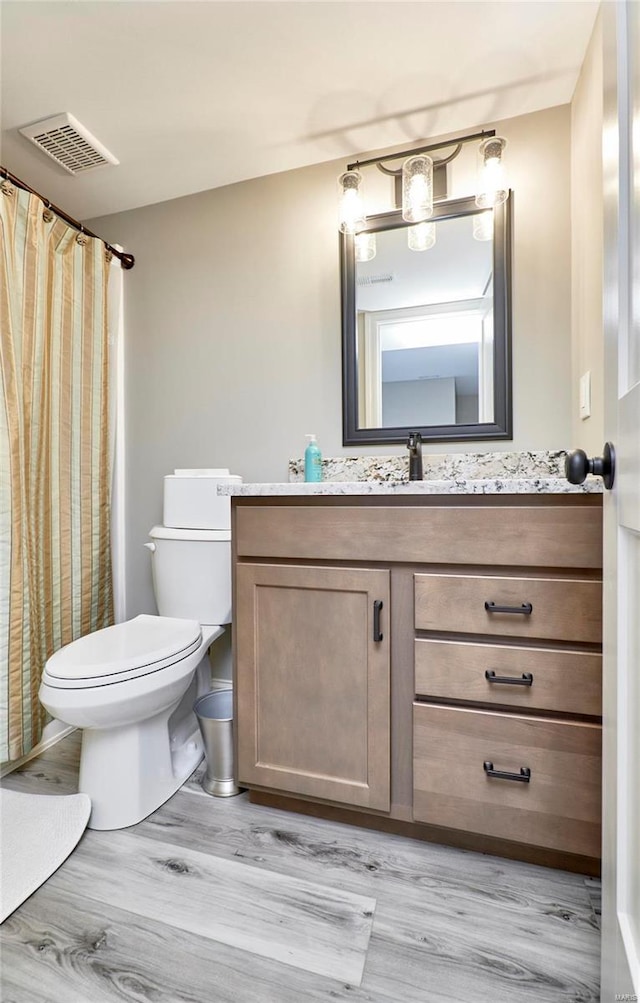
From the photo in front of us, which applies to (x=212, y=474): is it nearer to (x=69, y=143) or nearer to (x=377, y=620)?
(x=377, y=620)

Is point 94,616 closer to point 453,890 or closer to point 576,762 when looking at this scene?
point 453,890

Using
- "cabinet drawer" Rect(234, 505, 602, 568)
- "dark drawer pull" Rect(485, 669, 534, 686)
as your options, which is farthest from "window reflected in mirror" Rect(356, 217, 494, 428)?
"dark drawer pull" Rect(485, 669, 534, 686)

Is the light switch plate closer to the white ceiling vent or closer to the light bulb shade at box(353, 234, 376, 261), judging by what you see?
the light bulb shade at box(353, 234, 376, 261)

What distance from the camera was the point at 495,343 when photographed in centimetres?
160

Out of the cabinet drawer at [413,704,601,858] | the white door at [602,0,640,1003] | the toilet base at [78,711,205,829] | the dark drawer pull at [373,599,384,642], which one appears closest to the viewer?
the white door at [602,0,640,1003]

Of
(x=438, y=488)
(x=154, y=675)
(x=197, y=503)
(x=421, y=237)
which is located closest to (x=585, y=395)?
(x=438, y=488)

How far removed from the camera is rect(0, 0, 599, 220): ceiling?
1.25 metres

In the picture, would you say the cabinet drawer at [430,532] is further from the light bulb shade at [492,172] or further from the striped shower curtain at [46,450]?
the light bulb shade at [492,172]

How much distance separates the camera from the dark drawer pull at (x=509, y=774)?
105cm

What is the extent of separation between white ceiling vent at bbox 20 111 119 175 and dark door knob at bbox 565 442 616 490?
6.30 ft

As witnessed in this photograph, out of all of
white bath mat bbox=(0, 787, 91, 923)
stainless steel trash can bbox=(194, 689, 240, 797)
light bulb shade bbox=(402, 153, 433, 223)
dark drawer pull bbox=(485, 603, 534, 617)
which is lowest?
white bath mat bbox=(0, 787, 91, 923)

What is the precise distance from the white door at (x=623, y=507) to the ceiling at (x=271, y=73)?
0.87 meters

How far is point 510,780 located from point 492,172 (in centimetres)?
177

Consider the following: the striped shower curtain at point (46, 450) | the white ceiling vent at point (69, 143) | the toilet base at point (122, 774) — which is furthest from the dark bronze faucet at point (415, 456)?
the white ceiling vent at point (69, 143)
